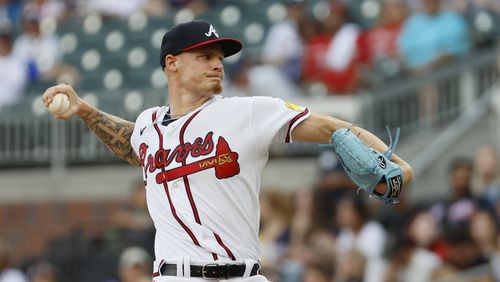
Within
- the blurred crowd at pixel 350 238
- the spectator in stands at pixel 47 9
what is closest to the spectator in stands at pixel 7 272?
the blurred crowd at pixel 350 238

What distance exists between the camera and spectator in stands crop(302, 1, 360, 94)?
12.9 metres

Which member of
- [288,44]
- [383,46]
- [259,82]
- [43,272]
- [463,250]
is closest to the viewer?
[463,250]

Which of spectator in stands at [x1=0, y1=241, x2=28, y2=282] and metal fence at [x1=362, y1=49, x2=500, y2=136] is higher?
metal fence at [x1=362, y1=49, x2=500, y2=136]

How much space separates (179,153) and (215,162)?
20 cm

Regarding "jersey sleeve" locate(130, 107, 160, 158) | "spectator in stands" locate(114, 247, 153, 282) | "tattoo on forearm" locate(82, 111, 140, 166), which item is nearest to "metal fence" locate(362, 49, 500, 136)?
"spectator in stands" locate(114, 247, 153, 282)

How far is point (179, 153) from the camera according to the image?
562 cm

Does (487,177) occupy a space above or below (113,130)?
below

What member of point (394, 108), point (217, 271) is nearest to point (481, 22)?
point (394, 108)

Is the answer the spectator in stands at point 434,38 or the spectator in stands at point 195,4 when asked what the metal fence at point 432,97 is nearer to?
the spectator in stands at point 434,38

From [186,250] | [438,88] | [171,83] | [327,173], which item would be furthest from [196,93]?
[438,88]

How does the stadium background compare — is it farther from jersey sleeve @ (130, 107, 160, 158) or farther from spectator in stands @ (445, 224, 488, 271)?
jersey sleeve @ (130, 107, 160, 158)

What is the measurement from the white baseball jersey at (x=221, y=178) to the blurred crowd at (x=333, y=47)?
22.1 feet

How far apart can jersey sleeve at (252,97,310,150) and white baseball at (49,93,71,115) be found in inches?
37.4

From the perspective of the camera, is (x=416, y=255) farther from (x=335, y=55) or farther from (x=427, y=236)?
(x=335, y=55)
